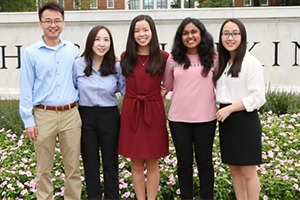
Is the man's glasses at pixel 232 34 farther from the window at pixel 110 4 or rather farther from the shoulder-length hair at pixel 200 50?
the window at pixel 110 4

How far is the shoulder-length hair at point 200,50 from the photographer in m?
3.69

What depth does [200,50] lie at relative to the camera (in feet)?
12.3

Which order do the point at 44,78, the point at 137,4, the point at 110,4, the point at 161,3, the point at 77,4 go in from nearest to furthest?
1. the point at 44,78
2. the point at 77,4
3. the point at 110,4
4. the point at 161,3
5. the point at 137,4

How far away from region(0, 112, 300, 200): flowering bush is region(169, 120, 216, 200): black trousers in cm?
46

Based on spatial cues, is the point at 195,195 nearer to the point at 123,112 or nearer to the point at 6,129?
the point at 123,112

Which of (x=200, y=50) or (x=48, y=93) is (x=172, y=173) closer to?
(x=200, y=50)

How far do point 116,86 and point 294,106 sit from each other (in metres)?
4.20

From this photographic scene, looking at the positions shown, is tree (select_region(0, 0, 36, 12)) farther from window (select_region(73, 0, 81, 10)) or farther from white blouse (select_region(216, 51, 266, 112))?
white blouse (select_region(216, 51, 266, 112))

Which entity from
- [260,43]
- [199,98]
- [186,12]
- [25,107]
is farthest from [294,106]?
[25,107]

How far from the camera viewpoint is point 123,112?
3830 mm

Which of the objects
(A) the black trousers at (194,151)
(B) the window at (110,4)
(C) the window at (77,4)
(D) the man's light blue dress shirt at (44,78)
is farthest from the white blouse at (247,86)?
(B) the window at (110,4)

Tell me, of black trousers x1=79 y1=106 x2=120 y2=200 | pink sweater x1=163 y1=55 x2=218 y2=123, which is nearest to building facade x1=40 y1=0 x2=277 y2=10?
black trousers x1=79 y1=106 x2=120 y2=200

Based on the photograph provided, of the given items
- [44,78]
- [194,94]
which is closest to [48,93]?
[44,78]

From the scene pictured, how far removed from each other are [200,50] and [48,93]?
1.32m
